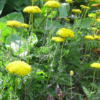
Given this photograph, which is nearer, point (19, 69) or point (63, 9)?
point (19, 69)

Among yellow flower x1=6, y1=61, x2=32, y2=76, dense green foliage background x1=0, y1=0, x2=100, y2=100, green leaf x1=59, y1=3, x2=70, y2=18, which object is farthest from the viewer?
green leaf x1=59, y1=3, x2=70, y2=18

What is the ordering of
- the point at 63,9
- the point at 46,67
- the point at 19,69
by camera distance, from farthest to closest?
the point at 63,9 → the point at 46,67 → the point at 19,69

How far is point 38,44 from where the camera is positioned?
1605 mm

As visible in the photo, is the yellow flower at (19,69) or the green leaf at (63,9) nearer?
the yellow flower at (19,69)

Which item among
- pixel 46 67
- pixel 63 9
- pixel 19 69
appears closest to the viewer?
pixel 19 69

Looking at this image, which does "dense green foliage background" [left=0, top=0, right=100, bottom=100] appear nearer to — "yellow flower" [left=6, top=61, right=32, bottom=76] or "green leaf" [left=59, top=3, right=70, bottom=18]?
"green leaf" [left=59, top=3, right=70, bottom=18]

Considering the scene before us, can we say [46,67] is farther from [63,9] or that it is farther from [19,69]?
[63,9]

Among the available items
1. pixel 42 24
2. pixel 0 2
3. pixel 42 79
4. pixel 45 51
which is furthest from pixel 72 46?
pixel 0 2

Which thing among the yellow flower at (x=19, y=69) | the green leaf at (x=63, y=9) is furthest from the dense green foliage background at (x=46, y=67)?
the yellow flower at (x=19, y=69)

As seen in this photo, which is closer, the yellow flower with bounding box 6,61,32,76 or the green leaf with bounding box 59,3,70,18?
the yellow flower with bounding box 6,61,32,76

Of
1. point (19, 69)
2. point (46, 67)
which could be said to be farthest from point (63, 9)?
point (19, 69)

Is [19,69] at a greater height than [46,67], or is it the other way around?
[19,69]

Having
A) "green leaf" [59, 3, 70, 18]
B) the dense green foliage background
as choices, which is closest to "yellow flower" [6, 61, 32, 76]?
the dense green foliage background

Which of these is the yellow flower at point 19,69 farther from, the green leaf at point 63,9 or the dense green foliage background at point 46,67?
the green leaf at point 63,9
